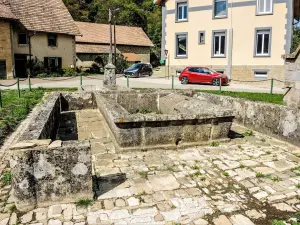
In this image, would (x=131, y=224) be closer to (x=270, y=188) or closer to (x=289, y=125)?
(x=270, y=188)

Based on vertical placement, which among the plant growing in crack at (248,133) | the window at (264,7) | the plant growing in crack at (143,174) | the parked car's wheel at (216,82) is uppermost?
the window at (264,7)

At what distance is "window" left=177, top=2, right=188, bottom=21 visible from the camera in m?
25.7

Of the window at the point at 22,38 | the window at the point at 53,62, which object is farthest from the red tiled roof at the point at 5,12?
the window at the point at 53,62

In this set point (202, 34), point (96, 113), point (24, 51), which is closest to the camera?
point (96, 113)

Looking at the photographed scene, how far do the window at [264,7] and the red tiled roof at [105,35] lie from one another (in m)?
23.0

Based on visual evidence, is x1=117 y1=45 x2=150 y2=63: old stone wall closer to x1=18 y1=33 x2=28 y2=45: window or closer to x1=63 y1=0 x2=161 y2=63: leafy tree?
x1=63 y1=0 x2=161 y2=63: leafy tree

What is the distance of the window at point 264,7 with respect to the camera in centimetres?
2181

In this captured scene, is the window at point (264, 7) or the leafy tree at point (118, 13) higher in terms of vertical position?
the leafy tree at point (118, 13)

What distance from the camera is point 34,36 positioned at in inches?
1157

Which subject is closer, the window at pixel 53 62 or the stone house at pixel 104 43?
the window at pixel 53 62

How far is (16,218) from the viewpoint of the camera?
3348 millimetres

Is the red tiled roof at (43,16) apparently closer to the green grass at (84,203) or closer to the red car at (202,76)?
the red car at (202,76)

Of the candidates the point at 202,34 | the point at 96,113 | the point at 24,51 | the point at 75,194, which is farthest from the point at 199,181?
the point at 24,51

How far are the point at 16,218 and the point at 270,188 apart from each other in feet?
11.6
